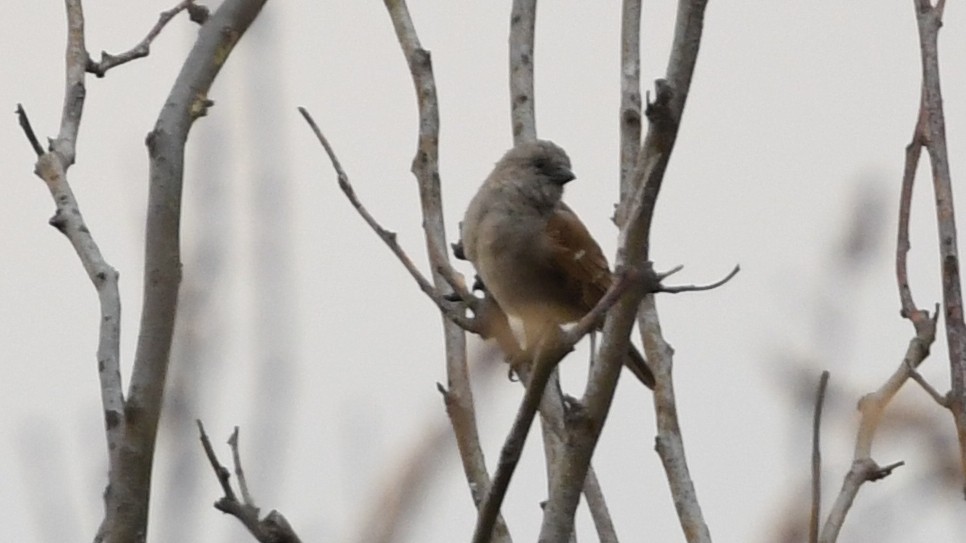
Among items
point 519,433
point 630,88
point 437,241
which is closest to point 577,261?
point 630,88

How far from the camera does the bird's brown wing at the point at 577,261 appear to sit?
179 inches

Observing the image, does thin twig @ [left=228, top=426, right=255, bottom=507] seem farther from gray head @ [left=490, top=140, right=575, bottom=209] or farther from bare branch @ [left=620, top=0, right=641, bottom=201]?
gray head @ [left=490, top=140, right=575, bottom=209]

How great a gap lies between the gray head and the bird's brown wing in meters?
0.08

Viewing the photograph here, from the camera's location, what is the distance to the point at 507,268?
14.4 ft

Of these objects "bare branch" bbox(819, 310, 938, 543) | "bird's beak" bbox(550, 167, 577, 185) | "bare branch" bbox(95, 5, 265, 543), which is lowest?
"bare branch" bbox(819, 310, 938, 543)

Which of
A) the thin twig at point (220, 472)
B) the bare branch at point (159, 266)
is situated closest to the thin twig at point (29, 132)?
the bare branch at point (159, 266)

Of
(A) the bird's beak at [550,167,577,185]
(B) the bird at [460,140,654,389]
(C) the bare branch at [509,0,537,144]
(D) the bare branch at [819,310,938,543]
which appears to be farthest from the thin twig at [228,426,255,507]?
(A) the bird's beak at [550,167,577,185]

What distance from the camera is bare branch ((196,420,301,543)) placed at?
185cm

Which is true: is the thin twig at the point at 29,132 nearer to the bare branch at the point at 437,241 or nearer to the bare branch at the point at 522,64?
the bare branch at the point at 437,241

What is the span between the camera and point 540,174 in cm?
466

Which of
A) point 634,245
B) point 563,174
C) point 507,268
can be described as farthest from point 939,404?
point 563,174

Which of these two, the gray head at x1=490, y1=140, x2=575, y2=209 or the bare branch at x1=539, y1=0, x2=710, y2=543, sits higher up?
the gray head at x1=490, y1=140, x2=575, y2=209

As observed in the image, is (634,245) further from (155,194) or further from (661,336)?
(661,336)

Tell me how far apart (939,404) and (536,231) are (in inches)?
93.9
